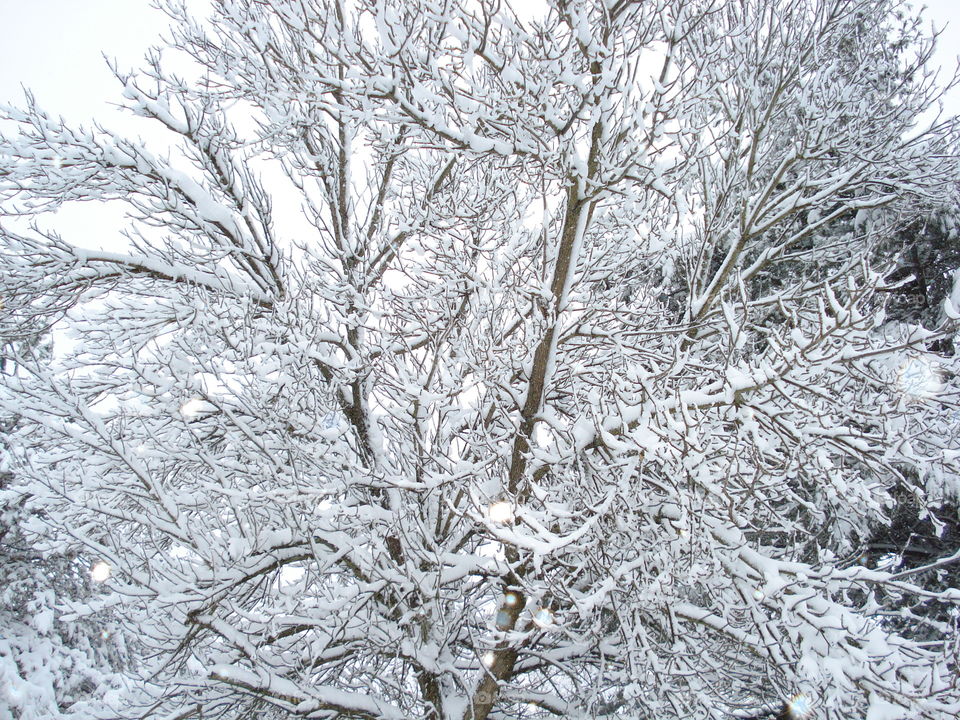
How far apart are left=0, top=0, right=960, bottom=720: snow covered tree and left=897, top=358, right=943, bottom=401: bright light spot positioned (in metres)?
0.03

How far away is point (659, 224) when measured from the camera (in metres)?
4.89

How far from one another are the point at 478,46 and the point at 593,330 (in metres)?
1.96

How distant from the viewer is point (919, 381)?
3400 mm

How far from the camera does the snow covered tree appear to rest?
9.14ft

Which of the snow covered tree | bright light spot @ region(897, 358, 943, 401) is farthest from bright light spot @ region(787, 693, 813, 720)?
bright light spot @ region(897, 358, 943, 401)

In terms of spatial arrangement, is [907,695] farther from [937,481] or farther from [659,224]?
[937,481]

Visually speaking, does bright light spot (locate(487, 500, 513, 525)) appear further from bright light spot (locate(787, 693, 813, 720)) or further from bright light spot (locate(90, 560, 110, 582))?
bright light spot (locate(90, 560, 110, 582))

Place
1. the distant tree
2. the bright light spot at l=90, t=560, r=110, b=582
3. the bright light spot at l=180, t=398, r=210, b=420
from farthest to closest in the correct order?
the distant tree
the bright light spot at l=180, t=398, r=210, b=420
the bright light spot at l=90, t=560, r=110, b=582

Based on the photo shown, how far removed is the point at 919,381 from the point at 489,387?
2.80 m

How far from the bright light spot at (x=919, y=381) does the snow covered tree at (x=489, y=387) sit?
29mm

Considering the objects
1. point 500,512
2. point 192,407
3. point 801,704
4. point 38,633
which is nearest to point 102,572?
point 192,407

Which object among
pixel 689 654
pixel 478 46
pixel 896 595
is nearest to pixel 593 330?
pixel 478 46

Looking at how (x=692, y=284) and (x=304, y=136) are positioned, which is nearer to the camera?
(x=692, y=284)

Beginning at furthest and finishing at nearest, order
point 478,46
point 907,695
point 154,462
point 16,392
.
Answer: point 154,462
point 16,392
point 478,46
point 907,695
